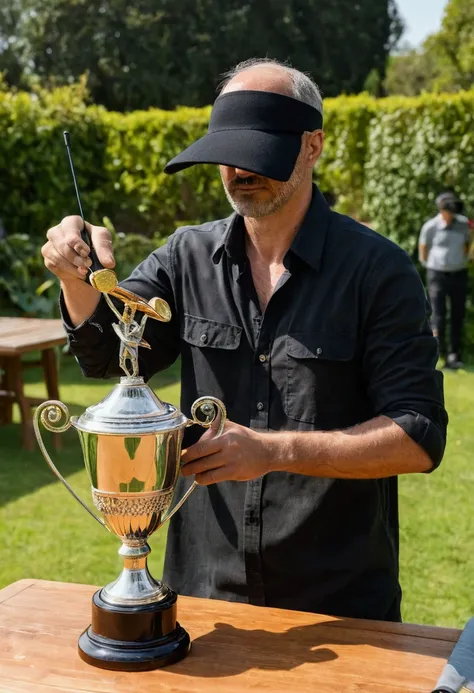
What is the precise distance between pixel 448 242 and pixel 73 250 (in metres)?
8.85

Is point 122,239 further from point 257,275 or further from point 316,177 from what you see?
point 257,275

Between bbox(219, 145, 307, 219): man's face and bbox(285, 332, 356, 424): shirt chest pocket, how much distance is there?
0.33 metres

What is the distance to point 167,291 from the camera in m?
2.66

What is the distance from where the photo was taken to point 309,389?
2.37m

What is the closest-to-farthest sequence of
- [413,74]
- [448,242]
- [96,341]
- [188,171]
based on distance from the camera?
[96,341] < [448,242] < [188,171] < [413,74]

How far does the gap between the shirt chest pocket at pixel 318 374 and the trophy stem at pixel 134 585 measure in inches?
22.6

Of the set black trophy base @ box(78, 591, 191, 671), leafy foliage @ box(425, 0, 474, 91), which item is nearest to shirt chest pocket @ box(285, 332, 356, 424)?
black trophy base @ box(78, 591, 191, 671)

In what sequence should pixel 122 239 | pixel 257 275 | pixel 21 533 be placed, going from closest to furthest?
pixel 257 275, pixel 21 533, pixel 122 239

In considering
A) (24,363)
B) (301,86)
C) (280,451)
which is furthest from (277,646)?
(24,363)

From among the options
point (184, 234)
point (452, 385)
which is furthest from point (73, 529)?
point (452, 385)

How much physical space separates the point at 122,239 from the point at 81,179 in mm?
1496

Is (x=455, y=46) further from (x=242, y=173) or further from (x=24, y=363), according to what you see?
(x=242, y=173)

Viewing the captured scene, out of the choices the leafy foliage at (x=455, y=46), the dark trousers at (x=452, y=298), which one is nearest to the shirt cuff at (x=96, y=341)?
the dark trousers at (x=452, y=298)

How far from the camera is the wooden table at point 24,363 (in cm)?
706
